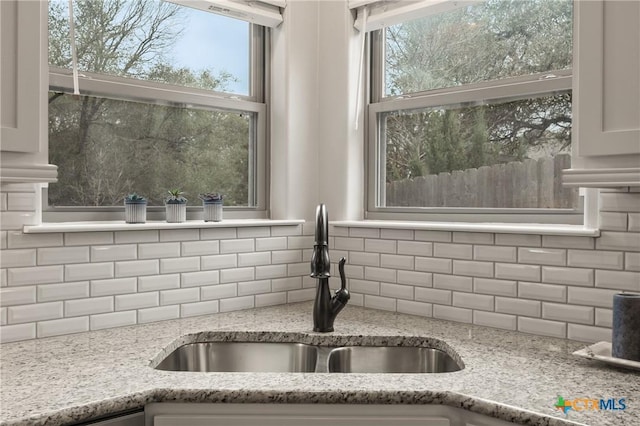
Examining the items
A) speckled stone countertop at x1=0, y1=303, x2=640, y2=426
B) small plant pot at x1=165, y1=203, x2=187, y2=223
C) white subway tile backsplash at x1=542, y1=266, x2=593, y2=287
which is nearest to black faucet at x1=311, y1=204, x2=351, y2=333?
speckled stone countertop at x1=0, y1=303, x2=640, y2=426

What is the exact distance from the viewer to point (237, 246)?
2305 millimetres

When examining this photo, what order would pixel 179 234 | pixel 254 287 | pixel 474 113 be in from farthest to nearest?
pixel 254 287, pixel 474 113, pixel 179 234

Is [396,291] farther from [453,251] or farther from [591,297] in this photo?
[591,297]

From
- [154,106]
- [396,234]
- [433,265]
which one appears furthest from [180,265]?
[433,265]

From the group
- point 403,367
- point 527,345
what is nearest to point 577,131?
point 527,345

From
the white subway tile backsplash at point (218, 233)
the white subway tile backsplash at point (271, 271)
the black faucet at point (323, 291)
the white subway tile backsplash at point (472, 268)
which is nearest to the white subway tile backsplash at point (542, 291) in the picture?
the white subway tile backsplash at point (472, 268)

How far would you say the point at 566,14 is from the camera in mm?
1979

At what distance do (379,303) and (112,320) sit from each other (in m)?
1.04

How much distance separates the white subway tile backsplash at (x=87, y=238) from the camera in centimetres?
187

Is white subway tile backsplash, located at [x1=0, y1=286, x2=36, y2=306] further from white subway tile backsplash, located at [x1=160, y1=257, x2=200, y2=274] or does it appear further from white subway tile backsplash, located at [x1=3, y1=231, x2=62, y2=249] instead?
white subway tile backsplash, located at [x1=160, y1=257, x2=200, y2=274]

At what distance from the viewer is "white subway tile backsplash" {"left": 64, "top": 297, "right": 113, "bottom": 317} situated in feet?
6.15

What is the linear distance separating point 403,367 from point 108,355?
3.03 ft

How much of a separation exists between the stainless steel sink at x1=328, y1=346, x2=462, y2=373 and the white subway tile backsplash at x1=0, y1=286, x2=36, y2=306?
976 millimetres

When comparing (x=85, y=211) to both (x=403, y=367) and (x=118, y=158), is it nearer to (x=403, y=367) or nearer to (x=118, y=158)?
(x=118, y=158)
